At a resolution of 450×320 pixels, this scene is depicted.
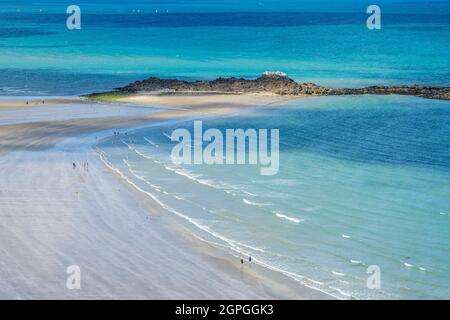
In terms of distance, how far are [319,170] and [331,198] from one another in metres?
5.20

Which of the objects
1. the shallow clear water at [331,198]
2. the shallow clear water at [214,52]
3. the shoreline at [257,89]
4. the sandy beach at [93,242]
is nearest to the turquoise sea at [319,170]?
the shallow clear water at [331,198]

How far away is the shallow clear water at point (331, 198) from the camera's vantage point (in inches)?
1009

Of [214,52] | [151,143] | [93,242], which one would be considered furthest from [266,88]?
[93,242]

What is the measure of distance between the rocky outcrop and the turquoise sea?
2531 millimetres

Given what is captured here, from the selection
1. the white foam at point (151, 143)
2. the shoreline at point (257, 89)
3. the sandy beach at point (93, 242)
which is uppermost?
the shoreline at point (257, 89)

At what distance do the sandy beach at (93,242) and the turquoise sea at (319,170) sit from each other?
1056mm

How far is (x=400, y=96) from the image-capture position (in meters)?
63.1

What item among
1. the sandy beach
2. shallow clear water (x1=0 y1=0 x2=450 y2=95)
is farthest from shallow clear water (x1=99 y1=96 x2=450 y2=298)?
shallow clear water (x1=0 y1=0 x2=450 y2=95)

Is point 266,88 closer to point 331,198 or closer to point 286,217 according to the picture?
point 331,198

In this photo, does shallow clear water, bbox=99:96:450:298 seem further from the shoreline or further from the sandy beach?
the shoreline

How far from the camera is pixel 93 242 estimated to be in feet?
91.8

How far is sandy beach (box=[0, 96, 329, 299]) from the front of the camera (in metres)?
23.7

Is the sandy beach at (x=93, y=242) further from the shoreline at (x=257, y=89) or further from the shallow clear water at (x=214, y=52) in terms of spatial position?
the shallow clear water at (x=214, y=52)

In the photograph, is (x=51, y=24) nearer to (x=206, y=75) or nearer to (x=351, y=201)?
(x=206, y=75)
